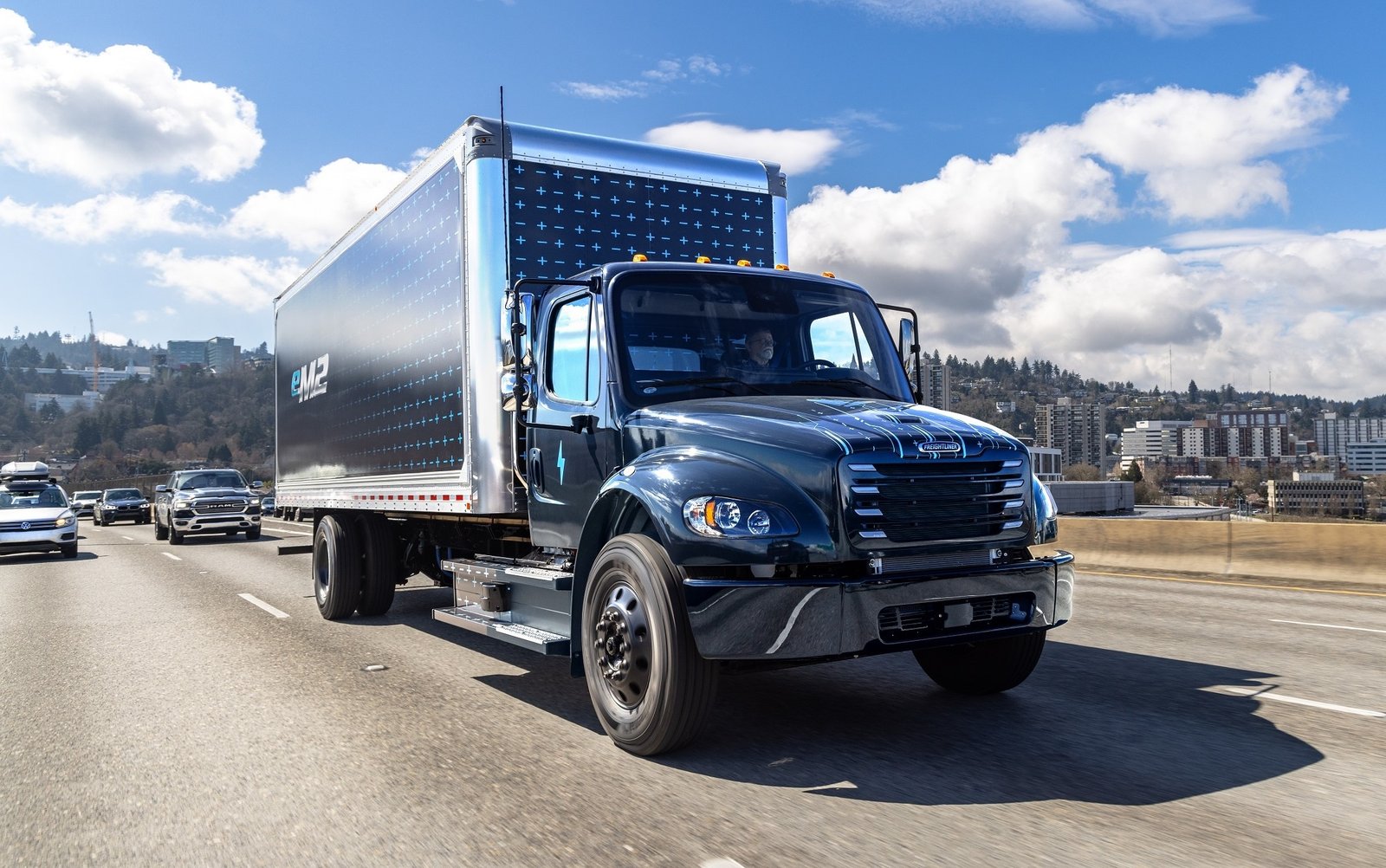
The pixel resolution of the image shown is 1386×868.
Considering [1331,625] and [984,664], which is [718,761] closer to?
[984,664]

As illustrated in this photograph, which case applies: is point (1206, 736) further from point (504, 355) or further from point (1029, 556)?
point (504, 355)

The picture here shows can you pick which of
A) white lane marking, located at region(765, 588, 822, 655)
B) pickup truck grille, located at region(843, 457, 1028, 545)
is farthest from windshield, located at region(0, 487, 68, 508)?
pickup truck grille, located at region(843, 457, 1028, 545)

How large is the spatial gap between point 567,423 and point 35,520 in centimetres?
2015

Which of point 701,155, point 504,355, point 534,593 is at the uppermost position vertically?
point 701,155

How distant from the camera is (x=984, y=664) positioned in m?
5.84

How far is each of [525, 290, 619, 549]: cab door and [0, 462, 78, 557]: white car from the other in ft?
62.2

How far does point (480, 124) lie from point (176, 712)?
4.18m

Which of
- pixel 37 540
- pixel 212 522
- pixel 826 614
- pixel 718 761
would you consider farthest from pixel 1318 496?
pixel 826 614

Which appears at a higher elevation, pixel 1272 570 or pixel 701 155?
pixel 701 155

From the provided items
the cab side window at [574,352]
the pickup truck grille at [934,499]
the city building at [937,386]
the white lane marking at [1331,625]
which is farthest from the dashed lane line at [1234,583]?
the cab side window at [574,352]

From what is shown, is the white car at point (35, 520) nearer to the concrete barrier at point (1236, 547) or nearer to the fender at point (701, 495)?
the concrete barrier at point (1236, 547)

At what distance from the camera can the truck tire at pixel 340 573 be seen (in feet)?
32.9

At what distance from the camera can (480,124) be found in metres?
7.17

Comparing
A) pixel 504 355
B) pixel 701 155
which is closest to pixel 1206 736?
pixel 504 355
